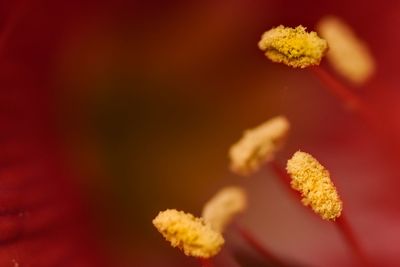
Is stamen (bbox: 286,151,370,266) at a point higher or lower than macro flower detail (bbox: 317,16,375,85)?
lower

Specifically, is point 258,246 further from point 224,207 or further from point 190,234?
point 190,234

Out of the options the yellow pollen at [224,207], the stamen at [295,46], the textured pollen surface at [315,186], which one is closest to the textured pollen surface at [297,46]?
the stamen at [295,46]

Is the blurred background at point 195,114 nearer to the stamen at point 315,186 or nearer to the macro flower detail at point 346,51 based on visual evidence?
the macro flower detail at point 346,51

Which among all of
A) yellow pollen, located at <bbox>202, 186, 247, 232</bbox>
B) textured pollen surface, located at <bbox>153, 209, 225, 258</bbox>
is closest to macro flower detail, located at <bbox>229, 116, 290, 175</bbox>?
yellow pollen, located at <bbox>202, 186, 247, 232</bbox>

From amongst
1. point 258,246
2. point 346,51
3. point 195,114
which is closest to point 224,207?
point 258,246

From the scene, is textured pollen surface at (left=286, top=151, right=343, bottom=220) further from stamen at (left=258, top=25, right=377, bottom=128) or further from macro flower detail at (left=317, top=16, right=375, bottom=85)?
macro flower detail at (left=317, top=16, right=375, bottom=85)

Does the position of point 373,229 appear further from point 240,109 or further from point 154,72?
point 154,72

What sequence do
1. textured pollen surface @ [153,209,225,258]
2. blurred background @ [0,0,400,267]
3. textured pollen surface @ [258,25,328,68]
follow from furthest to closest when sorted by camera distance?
blurred background @ [0,0,400,267] → textured pollen surface @ [258,25,328,68] → textured pollen surface @ [153,209,225,258]
